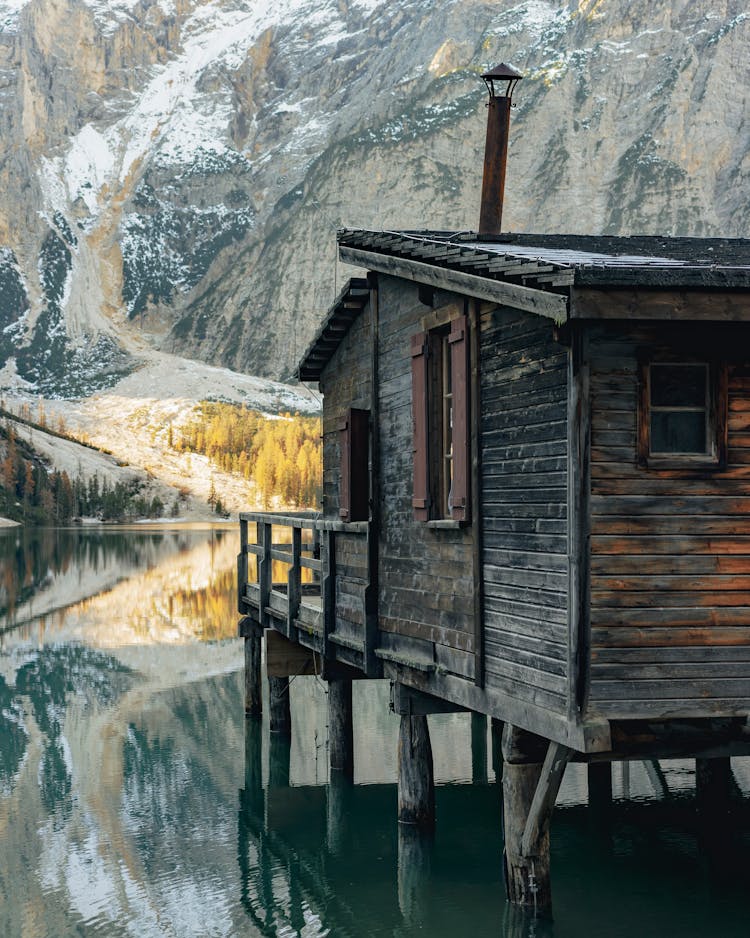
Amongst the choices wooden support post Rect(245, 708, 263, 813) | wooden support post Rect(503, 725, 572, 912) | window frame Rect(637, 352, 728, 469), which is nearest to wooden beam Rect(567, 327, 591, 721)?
window frame Rect(637, 352, 728, 469)

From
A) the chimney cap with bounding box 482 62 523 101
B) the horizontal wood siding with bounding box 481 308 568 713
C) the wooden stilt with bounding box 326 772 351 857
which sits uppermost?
the chimney cap with bounding box 482 62 523 101

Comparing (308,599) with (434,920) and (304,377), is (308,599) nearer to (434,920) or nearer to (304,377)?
(304,377)

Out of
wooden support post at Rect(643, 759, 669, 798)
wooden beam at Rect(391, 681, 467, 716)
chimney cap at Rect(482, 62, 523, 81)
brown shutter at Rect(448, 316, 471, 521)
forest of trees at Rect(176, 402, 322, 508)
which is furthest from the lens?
forest of trees at Rect(176, 402, 322, 508)

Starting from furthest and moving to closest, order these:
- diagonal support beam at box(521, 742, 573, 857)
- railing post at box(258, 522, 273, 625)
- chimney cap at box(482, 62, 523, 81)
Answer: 1. railing post at box(258, 522, 273, 625)
2. chimney cap at box(482, 62, 523, 81)
3. diagonal support beam at box(521, 742, 573, 857)

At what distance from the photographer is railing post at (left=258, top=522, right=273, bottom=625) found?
71.3 ft

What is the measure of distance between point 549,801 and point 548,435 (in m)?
3.25

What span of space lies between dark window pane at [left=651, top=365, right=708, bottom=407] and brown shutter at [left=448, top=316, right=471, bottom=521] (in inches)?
89.5

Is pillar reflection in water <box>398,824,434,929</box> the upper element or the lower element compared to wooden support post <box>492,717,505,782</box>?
lower

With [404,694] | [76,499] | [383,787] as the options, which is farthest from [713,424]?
[76,499]

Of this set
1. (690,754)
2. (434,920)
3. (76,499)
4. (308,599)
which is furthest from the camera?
(76,499)

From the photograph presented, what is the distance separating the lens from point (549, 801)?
1160 centimetres

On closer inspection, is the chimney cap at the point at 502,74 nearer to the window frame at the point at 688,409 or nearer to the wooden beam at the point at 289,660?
the window frame at the point at 688,409

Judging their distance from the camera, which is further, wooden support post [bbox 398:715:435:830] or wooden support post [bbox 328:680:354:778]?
wooden support post [bbox 328:680:354:778]

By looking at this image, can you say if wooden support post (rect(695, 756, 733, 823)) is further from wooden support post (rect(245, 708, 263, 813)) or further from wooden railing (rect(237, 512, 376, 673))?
wooden support post (rect(245, 708, 263, 813))
